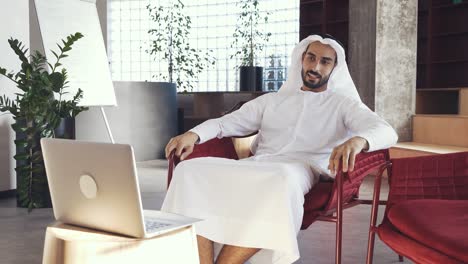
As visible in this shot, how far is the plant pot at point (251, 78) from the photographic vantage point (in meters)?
9.82

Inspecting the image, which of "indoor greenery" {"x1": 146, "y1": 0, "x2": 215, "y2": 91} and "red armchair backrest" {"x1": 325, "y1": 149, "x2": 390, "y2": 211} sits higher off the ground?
"indoor greenery" {"x1": 146, "y1": 0, "x2": 215, "y2": 91}

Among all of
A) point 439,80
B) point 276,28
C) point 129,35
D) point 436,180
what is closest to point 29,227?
point 436,180

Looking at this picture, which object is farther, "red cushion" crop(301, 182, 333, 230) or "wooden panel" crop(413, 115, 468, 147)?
"wooden panel" crop(413, 115, 468, 147)

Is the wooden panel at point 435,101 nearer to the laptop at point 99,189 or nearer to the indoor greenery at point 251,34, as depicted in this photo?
the indoor greenery at point 251,34

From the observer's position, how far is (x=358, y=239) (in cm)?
378

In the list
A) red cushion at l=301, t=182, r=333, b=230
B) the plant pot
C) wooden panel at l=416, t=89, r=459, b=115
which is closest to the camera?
red cushion at l=301, t=182, r=333, b=230

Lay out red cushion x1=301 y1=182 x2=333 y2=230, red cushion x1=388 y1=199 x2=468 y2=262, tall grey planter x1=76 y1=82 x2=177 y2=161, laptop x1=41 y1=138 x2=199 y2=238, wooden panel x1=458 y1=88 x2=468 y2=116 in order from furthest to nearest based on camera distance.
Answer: tall grey planter x1=76 y1=82 x2=177 y2=161, wooden panel x1=458 y1=88 x2=468 y2=116, red cushion x1=301 y1=182 x2=333 y2=230, red cushion x1=388 y1=199 x2=468 y2=262, laptop x1=41 y1=138 x2=199 y2=238

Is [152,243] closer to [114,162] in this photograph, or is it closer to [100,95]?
[114,162]

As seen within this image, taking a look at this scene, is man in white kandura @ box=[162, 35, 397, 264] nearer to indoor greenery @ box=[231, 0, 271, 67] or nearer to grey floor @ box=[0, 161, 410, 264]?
grey floor @ box=[0, 161, 410, 264]

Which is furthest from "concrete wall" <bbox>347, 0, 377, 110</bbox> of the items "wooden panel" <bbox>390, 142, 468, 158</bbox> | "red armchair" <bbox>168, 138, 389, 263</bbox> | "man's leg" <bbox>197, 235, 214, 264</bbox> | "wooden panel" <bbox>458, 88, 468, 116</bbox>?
"man's leg" <bbox>197, 235, 214, 264</bbox>

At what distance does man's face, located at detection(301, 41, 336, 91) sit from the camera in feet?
10.0

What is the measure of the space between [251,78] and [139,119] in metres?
2.58

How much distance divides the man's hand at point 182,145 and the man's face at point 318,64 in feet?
2.20

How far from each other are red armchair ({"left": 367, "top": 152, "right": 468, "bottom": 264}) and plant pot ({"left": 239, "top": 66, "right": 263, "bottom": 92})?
7.42m
